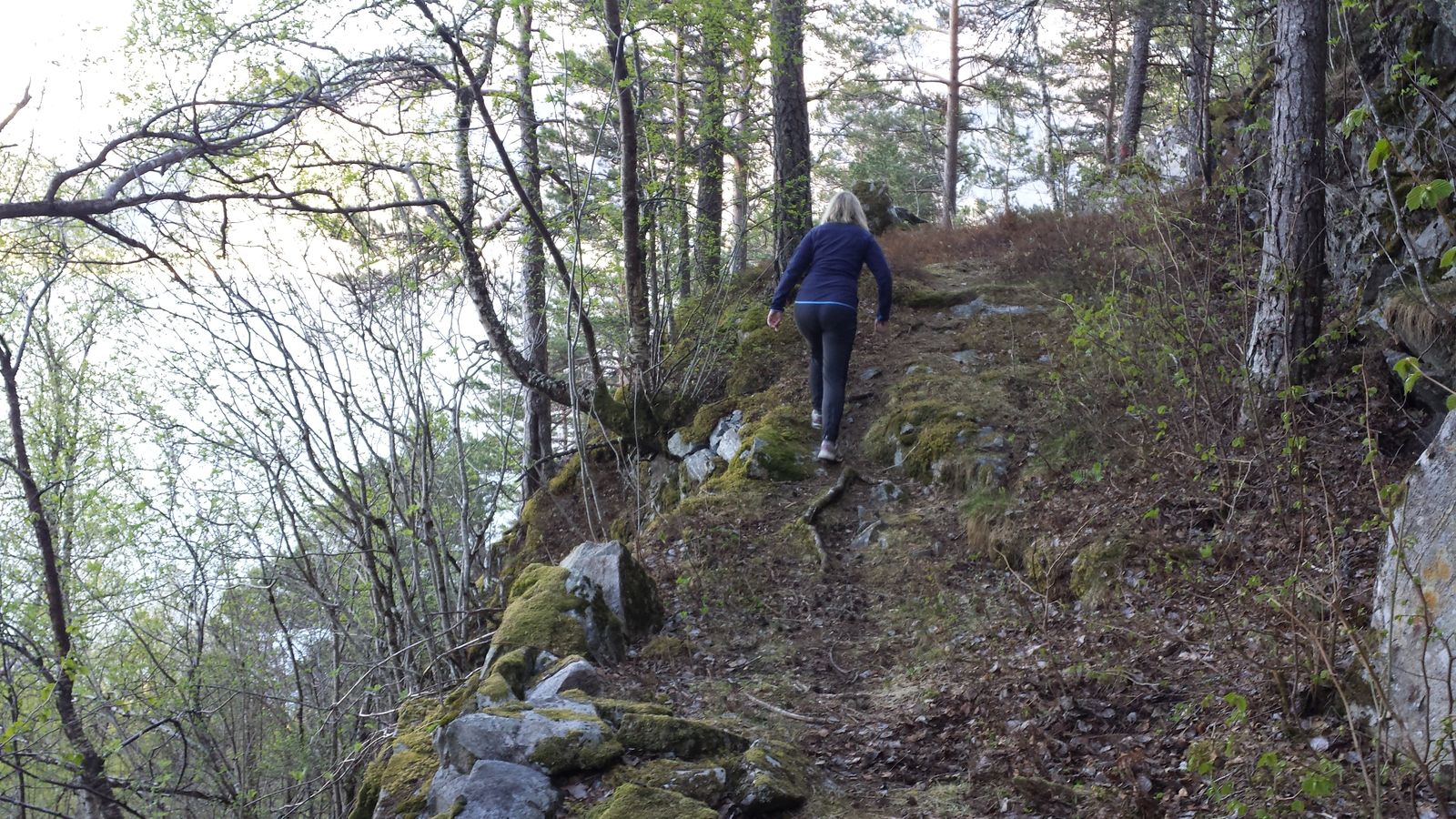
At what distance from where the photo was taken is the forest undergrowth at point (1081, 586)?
317 centimetres

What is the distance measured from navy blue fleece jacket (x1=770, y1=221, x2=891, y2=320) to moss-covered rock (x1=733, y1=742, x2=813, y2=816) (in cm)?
441

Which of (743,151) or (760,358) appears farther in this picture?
(743,151)

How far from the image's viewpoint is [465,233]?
6.13 m

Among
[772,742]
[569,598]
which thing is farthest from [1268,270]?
[569,598]

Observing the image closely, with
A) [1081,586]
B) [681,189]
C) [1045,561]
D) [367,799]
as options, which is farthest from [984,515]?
[681,189]

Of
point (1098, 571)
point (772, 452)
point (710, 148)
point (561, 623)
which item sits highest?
point (710, 148)

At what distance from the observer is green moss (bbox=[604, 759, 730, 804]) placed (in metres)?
3.35

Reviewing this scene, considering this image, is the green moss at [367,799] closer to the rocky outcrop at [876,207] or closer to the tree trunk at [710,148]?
the tree trunk at [710,148]

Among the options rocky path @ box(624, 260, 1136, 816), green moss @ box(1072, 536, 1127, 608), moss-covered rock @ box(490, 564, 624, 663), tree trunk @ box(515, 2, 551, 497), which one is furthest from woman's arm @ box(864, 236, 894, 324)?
moss-covered rock @ box(490, 564, 624, 663)

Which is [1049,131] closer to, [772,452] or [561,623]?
[772,452]

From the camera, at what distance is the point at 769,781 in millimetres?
3348

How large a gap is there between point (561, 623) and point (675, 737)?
60.0 inches

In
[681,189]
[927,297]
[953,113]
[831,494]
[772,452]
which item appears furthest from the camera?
[953,113]

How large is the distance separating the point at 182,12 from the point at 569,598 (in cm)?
512
